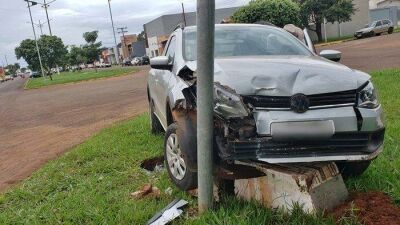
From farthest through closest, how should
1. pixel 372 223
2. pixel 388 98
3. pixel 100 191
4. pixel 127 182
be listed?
1. pixel 388 98
2. pixel 127 182
3. pixel 100 191
4. pixel 372 223

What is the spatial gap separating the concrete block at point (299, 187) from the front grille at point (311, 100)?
47 cm

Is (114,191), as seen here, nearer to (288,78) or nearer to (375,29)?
(288,78)

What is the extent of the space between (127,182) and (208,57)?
2.09 metres

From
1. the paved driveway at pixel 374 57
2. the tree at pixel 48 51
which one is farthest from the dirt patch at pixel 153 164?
the tree at pixel 48 51

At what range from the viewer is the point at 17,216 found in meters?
4.01

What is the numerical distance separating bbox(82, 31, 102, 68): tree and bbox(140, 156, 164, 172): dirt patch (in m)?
60.4

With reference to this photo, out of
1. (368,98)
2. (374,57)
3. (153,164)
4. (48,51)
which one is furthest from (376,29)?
(368,98)

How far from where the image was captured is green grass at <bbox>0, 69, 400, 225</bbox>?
336cm

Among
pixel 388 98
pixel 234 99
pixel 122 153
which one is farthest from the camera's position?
pixel 388 98

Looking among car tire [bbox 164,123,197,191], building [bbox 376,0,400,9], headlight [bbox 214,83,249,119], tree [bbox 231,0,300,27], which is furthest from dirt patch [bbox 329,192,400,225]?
building [bbox 376,0,400,9]

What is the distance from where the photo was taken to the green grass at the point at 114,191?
336 cm

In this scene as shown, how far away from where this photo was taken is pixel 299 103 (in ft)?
10.5

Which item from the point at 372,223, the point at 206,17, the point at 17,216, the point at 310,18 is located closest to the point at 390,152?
the point at 372,223

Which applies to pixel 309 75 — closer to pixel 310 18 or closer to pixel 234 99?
pixel 234 99
